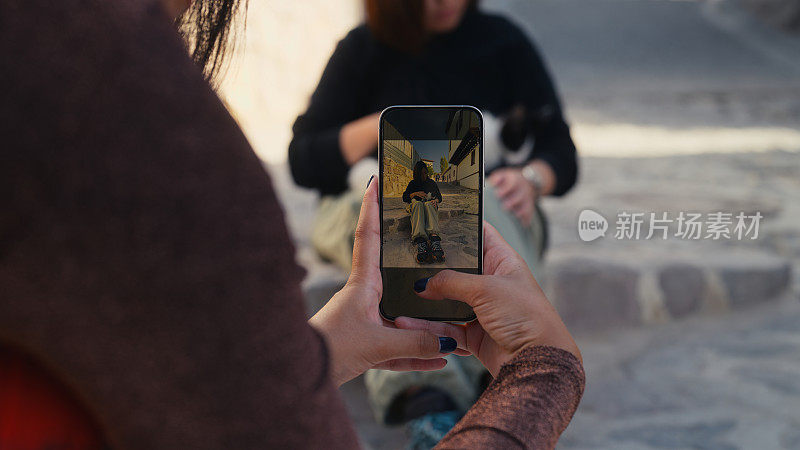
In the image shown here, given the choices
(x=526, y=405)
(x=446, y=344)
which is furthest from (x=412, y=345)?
(x=526, y=405)

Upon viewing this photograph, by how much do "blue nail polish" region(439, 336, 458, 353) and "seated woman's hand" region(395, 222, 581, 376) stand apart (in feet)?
0.05

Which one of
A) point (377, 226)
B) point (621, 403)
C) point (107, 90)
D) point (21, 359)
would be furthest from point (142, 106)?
point (621, 403)

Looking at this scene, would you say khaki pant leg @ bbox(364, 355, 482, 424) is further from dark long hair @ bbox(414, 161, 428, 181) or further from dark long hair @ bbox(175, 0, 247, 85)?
dark long hair @ bbox(175, 0, 247, 85)

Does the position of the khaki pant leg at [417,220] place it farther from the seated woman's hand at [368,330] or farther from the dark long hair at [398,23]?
the dark long hair at [398,23]

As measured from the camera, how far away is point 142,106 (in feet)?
0.87

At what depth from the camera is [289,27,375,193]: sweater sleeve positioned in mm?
1134

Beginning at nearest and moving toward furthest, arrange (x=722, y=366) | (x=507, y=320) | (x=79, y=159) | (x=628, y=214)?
(x=79, y=159) < (x=507, y=320) < (x=722, y=366) < (x=628, y=214)

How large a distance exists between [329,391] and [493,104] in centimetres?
100

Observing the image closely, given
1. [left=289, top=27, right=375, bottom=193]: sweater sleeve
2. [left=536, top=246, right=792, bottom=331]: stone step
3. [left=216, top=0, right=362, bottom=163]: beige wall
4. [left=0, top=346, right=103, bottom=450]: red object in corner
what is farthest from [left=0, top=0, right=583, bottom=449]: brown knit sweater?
[left=216, top=0, right=362, bottom=163]: beige wall

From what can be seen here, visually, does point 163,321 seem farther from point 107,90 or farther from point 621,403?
point 621,403

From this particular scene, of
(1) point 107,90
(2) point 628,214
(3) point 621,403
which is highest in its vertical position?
(1) point 107,90

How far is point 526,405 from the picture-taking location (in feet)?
1.30

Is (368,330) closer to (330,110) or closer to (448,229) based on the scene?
(448,229)

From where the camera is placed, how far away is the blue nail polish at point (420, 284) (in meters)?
0.54
